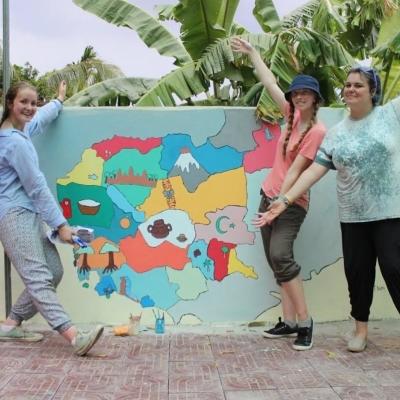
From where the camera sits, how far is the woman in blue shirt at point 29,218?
366 centimetres

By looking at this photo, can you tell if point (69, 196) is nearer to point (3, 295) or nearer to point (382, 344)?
point (3, 295)

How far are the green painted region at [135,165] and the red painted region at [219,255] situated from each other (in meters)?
0.68

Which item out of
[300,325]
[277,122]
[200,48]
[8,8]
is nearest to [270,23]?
[200,48]

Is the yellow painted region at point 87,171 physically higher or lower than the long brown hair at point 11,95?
lower

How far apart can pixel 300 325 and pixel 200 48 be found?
181 inches

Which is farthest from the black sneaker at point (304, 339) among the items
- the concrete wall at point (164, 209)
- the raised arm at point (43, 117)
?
the raised arm at point (43, 117)

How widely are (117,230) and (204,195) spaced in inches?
29.4

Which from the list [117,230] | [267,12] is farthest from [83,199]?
[267,12]

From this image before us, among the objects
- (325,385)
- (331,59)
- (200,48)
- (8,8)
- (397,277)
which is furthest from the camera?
(200,48)

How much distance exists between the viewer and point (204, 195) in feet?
14.4

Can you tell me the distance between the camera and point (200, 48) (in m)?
7.36

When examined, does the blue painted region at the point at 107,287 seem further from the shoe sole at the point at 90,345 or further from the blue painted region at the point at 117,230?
the shoe sole at the point at 90,345

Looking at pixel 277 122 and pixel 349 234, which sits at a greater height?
pixel 277 122

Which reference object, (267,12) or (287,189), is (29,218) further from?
(267,12)
